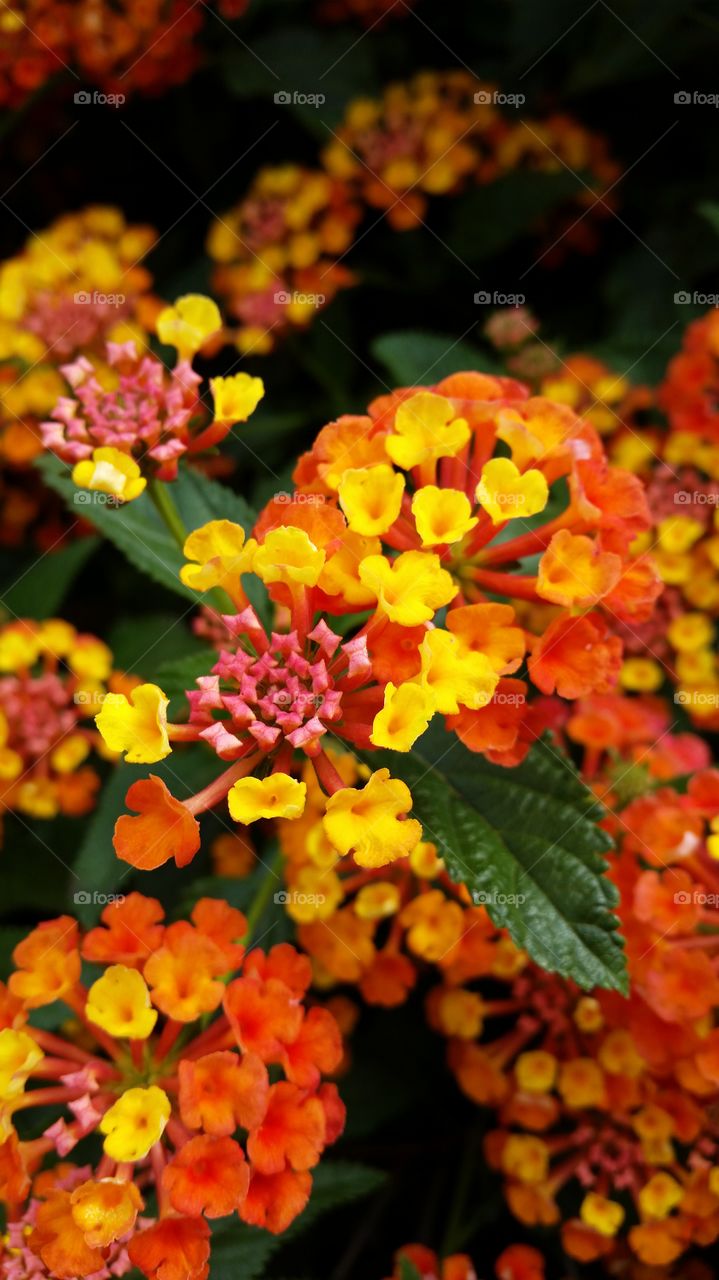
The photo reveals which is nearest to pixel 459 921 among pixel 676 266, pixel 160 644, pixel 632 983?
pixel 632 983

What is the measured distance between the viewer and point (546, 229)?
8.45 feet

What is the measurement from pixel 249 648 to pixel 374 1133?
1.09m

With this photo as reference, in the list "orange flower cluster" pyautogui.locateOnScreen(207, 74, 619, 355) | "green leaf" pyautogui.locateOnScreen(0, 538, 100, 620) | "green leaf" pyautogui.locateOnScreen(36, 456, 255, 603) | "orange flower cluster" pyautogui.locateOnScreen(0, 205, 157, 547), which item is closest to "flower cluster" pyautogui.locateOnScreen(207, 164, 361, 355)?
"orange flower cluster" pyautogui.locateOnScreen(207, 74, 619, 355)

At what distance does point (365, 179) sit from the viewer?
2473 mm

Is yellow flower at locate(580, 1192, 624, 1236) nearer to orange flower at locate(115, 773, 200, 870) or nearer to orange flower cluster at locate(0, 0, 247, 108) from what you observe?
orange flower at locate(115, 773, 200, 870)

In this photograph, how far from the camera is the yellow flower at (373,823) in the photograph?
39.4 inches

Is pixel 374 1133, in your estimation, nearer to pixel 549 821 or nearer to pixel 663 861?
pixel 663 861

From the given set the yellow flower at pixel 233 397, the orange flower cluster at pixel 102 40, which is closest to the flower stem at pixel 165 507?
the yellow flower at pixel 233 397

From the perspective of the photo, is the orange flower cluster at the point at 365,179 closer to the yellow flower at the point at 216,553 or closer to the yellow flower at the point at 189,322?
the yellow flower at the point at 189,322

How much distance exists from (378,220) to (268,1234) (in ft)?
7.02

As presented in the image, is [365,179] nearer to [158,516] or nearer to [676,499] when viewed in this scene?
[676,499]

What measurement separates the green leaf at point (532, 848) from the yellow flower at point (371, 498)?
32 cm

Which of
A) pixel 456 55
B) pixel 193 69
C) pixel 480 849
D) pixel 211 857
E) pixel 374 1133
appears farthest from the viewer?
pixel 456 55

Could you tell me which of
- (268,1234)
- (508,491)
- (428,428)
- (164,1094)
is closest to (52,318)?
(428,428)
